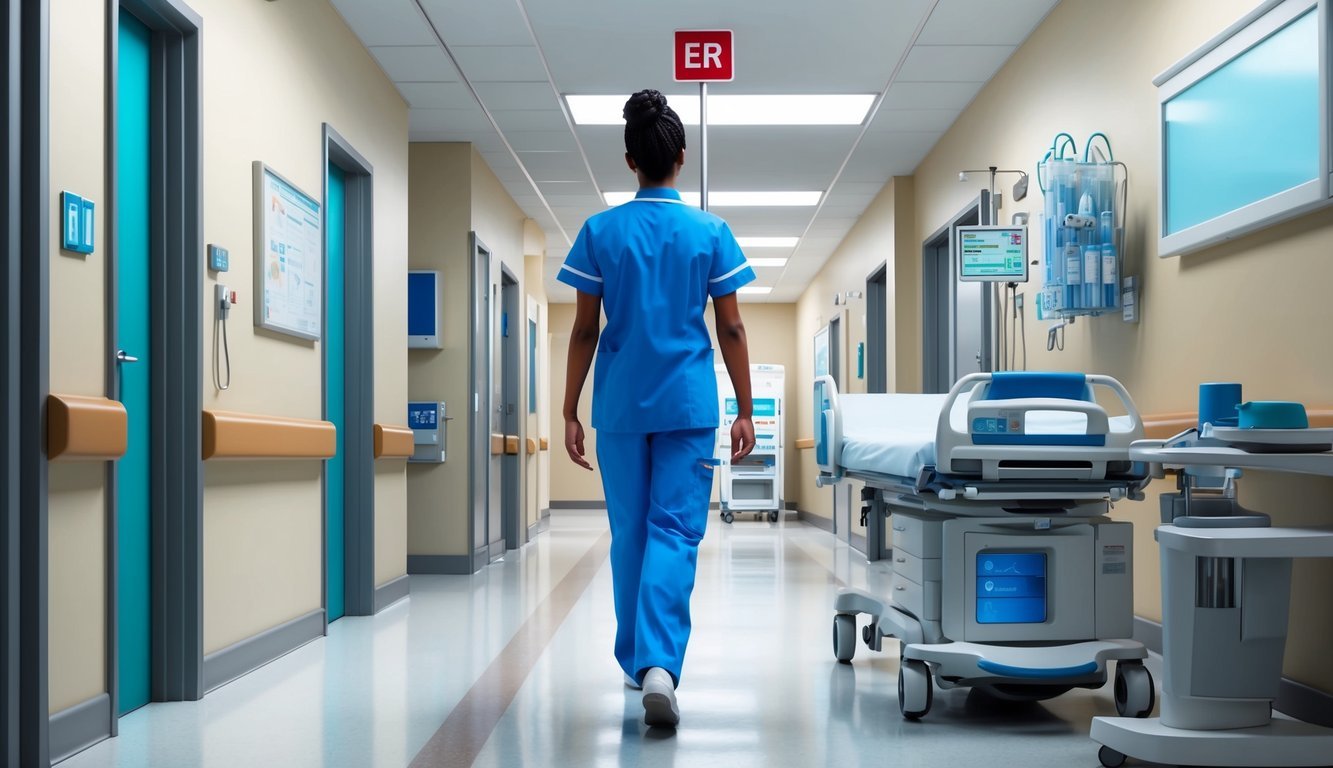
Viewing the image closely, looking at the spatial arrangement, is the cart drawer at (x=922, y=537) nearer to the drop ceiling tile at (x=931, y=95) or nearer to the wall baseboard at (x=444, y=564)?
the drop ceiling tile at (x=931, y=95)

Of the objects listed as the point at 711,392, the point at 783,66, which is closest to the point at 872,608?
the point at 711,392

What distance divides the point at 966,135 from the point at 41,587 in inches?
211

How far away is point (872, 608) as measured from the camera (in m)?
3.62

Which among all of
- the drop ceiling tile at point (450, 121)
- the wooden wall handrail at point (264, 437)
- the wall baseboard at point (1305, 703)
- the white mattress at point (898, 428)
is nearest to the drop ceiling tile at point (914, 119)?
the drop ceiling tile at point (450, 121)

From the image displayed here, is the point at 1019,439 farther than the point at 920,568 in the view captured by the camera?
No

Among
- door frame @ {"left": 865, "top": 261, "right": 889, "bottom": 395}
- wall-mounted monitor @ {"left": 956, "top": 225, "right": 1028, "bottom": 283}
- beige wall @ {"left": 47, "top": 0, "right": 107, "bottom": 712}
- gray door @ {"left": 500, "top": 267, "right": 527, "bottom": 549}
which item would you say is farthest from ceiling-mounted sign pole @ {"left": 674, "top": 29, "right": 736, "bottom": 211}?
door frame @ {"left": 865, "top": 261, "right": 889, "bottom": 395}

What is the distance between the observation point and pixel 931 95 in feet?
20.6

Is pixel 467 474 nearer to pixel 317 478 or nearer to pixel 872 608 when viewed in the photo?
pixel 317 478

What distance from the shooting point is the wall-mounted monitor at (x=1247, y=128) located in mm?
2895

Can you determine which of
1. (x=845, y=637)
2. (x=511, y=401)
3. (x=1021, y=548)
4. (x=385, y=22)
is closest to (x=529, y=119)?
(x=385, y=22)

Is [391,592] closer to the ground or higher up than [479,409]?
closer to the ground

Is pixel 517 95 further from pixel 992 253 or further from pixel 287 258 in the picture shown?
pixel 992 253

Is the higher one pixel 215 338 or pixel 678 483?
pixel 215 338
